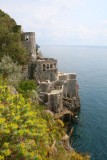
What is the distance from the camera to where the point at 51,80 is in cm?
8156

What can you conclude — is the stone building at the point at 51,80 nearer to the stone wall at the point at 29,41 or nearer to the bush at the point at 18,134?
the stone wall at the point at 29,41

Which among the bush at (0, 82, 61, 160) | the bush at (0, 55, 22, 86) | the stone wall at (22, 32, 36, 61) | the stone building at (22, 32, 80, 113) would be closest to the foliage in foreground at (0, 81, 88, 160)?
the bush at (0, 82, 61, 160)

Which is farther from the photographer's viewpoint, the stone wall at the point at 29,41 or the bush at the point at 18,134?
the stone wall at the point at 29,41

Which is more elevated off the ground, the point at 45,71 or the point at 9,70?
the point at 9,70

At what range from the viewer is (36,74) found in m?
80.4

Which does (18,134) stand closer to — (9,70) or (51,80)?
(9,70)

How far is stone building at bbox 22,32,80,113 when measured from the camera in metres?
75.1

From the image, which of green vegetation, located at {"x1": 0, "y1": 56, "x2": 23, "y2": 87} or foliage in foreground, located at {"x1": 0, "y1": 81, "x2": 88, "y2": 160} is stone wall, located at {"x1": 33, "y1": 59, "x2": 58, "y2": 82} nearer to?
green vegetation, located at {"x1": 0, "y1": 56, "x2": 23, "y2": 87}

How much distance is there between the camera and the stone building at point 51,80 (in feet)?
246

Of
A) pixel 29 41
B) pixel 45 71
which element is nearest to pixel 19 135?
pixel 45 71

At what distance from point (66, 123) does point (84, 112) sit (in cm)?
1215

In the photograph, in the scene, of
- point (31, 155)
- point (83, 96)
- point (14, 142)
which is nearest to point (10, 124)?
point (14, 142)

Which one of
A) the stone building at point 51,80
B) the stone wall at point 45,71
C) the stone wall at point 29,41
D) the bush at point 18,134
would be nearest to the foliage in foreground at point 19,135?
the bush at point 18,134

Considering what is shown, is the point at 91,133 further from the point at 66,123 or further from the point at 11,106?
the point at 11,106
